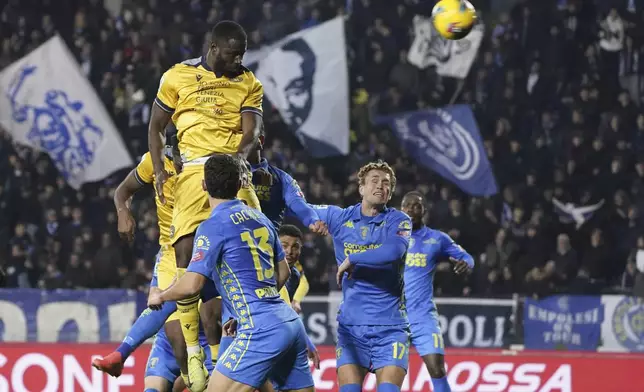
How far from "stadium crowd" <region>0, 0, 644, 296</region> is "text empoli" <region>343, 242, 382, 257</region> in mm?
7520

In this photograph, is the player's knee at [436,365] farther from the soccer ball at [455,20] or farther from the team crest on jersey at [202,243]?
the team crest on jersey at [202,243]

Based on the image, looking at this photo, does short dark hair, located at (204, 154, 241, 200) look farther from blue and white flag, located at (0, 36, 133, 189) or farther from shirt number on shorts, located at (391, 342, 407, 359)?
blue and white flag, located at (0, 36, 133, 189)

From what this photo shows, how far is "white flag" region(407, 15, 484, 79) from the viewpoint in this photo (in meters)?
20.1

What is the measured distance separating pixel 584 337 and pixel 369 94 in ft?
21.8

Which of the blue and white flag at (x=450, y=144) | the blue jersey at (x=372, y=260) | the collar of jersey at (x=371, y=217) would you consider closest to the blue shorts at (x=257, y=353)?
the blue jersey at (x=372, y=260)

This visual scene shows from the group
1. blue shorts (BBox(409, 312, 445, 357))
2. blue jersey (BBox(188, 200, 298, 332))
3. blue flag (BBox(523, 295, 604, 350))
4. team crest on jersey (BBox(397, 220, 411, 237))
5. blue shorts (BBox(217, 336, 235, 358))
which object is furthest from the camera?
blue flag (BBox(523, 295, 604, 350))

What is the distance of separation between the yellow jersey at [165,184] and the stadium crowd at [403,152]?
7.28 meters

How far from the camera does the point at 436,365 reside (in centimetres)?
1172

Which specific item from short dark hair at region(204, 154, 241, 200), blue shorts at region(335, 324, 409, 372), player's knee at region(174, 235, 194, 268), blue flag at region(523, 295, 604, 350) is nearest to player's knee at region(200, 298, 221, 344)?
player's knee at region(174, 235, 194, 268)

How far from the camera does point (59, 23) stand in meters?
21.9

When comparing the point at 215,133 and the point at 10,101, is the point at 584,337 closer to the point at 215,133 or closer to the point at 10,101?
the point at 215,133

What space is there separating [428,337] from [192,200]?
3.67m

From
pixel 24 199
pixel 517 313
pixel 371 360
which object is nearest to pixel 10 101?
pixel 24 199

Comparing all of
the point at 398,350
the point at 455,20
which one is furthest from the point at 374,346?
the point at 455,20
